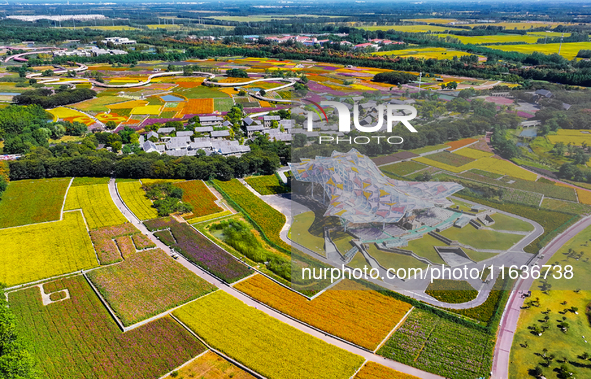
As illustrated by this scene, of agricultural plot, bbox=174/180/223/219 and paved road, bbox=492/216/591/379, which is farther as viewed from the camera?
agricultural plot, bbox=174/180/223/219

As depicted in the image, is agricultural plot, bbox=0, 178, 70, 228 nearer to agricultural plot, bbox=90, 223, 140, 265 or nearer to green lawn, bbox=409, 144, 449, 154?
agricultural plot, bbox=90, 223, 140, 265

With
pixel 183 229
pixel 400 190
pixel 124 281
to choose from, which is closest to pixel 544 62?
pixel 400 190

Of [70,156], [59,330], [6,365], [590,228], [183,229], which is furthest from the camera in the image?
[70,156]

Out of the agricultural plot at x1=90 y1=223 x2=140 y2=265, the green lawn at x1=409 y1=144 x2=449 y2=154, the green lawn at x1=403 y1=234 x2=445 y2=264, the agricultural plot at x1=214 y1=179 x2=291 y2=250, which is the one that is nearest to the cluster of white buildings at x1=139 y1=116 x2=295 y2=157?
the agricultural plot at x1=214 y1=179 x2=291 y2=250

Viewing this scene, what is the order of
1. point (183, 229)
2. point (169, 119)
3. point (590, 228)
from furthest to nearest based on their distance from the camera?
1. point (169, 119)
2. point (183, 229)
3. point (590, 228)

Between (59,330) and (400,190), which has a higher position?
(400,190)

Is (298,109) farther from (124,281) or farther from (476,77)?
(476,77)
